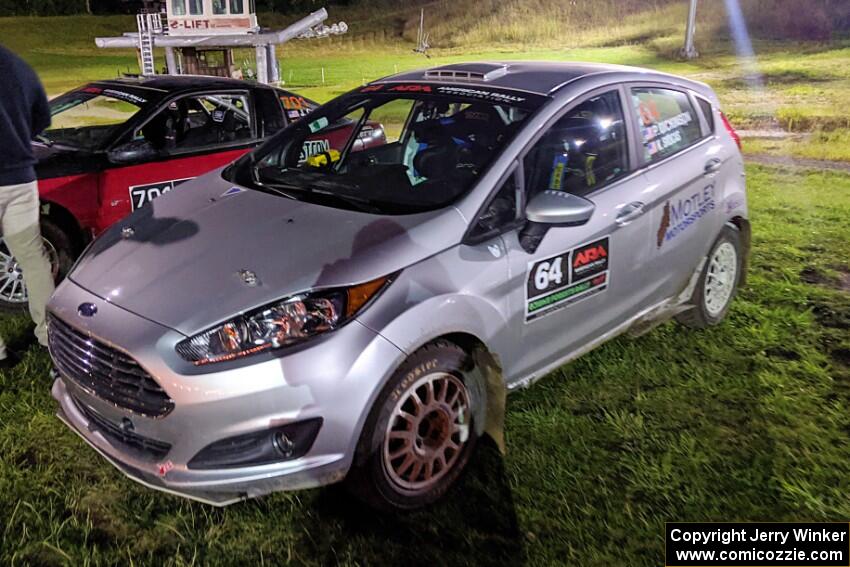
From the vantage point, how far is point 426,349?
252 centimetres

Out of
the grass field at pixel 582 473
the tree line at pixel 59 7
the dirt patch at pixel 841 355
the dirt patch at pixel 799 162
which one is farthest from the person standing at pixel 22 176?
the tree line at pixel 59 7

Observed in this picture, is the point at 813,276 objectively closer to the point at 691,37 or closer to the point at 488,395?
the point at 488,395

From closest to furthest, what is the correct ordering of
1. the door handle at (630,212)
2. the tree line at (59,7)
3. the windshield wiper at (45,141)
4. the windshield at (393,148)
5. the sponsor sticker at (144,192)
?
the windshield at (393,148)
the door handle at (630,212)
the sponsor sticker at (144,192)
the windshield wiper at (45,141)
the tree line at (59,7)

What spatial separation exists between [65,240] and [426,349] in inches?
120

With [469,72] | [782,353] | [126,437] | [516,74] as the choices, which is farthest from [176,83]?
[782,353]

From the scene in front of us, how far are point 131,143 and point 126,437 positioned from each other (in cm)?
278

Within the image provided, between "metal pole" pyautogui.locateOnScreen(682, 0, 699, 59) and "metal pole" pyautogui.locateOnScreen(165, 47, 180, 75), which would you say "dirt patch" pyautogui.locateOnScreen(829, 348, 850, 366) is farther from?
"metal pole" pyautogui.locateOnScreen(165, 47, 180, 75)

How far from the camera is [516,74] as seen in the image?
3457 mm

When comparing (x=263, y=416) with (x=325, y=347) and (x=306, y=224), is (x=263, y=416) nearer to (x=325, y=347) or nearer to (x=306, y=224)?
(x=325, y=347)

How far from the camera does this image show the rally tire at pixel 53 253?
14.2 feet

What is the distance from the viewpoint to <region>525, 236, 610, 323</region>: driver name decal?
286cm

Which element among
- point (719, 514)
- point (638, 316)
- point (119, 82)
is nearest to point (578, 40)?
point (119, 82)

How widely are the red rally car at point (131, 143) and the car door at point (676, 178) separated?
146 cm

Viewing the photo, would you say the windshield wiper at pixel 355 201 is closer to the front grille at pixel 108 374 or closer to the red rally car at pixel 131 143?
the red rally car at pixel 131 143
